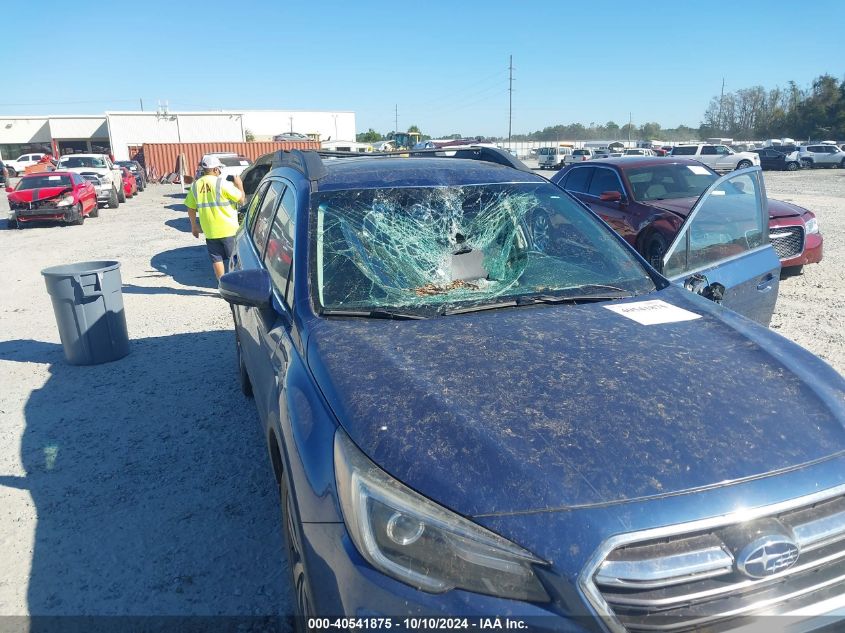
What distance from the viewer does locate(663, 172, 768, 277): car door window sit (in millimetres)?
3305

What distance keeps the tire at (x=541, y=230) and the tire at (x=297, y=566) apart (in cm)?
180

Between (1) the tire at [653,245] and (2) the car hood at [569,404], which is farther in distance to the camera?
(1) the tire at [653,245]

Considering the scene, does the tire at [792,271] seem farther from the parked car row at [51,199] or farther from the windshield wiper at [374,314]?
the parked car row at [51,199]

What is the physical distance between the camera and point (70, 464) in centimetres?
390

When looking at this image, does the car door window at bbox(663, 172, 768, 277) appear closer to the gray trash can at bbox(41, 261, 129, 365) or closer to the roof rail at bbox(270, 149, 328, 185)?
the roof rail at bbox(270, 149, 328, 185)

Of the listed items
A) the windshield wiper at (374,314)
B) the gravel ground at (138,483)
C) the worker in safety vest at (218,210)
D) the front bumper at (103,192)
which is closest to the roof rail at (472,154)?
the windshield wiper at (374,314)

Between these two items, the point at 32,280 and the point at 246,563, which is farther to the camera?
the point at 32,280

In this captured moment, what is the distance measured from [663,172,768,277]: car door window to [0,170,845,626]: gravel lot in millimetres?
1954

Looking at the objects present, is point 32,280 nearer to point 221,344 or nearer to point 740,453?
point 221,344

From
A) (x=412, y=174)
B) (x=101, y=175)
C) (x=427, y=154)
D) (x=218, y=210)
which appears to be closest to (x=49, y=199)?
(x=101, y=175)

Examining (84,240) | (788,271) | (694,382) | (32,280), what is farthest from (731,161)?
(694,382)

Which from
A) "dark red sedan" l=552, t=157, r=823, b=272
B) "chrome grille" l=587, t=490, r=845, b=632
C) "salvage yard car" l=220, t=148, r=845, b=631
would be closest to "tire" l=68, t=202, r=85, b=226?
"dark red sedan" l=552, t=157, r=823, b=272

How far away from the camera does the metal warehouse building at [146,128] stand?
43000 millimetres

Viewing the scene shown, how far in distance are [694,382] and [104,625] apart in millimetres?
2480
